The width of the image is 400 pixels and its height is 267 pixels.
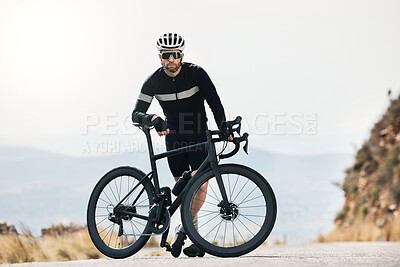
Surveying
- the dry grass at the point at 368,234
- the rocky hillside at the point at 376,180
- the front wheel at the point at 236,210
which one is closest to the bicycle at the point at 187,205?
the front wheel at the point at 236,210

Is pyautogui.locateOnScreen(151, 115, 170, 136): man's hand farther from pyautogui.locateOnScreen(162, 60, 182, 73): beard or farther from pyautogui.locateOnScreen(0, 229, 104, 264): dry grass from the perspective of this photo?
pyautogui.locateOnScreen(0, 229, 104, 264): dry grass

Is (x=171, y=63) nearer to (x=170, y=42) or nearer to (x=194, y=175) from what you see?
(x=170, y=42)

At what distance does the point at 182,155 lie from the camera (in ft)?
22.3

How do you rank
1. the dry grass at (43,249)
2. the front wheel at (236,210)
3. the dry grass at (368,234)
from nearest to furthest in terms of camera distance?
the front wheel at (236,210)
the dry grass at (43,249)
the dry grass at (368,234)

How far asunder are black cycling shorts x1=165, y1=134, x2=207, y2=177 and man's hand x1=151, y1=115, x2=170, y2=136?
0.75 feet

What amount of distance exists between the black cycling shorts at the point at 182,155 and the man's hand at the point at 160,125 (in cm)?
23

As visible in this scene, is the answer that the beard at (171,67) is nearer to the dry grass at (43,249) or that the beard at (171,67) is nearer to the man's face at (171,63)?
the man's face at (171,63)

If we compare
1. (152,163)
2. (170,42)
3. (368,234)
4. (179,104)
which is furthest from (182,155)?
(368,234)

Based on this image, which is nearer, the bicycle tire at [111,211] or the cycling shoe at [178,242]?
the cycling shoe at [178,242]

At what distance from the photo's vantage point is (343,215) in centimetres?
1809

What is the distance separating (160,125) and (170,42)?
32.4 inches

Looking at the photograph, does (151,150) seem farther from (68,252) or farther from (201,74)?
(68,252)

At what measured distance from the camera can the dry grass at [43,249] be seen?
30.4 feet

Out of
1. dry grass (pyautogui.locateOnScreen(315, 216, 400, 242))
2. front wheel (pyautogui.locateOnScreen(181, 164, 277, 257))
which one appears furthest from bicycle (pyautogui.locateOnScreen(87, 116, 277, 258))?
dry grass (pyautogui.locateOnScreen(315, 216, 400, 242))
